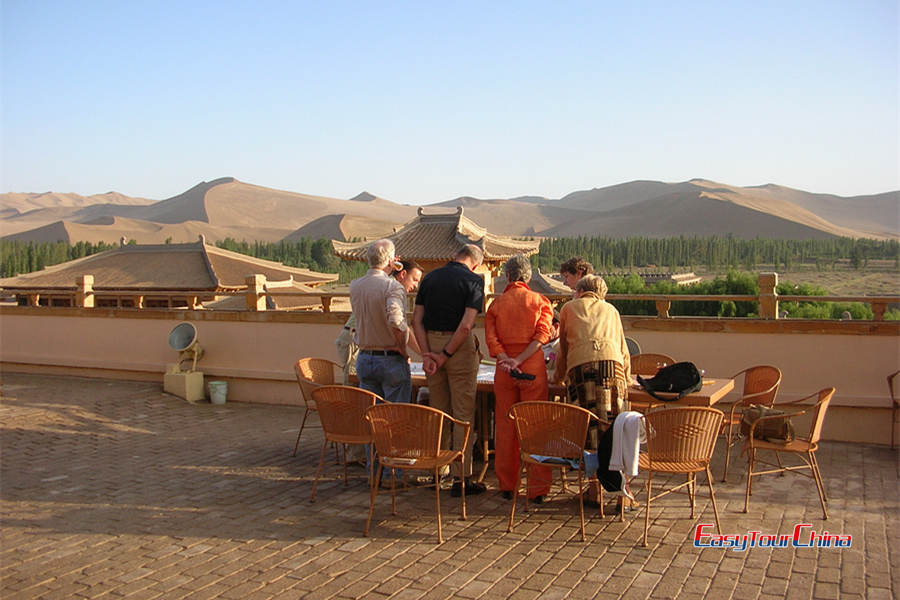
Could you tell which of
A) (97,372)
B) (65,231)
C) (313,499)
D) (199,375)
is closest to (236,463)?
(313,499)

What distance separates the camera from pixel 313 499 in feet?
18.5

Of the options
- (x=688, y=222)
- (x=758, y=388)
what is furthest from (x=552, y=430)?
(x=688, y=222)

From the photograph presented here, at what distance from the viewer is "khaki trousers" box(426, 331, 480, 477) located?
5.54 meters

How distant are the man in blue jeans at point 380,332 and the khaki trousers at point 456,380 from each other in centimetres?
26

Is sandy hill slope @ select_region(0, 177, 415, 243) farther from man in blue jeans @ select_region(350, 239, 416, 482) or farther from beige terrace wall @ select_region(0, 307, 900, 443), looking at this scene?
man in blue jeans @ select_region(350, 239, 416, 482)

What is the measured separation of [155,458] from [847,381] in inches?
259

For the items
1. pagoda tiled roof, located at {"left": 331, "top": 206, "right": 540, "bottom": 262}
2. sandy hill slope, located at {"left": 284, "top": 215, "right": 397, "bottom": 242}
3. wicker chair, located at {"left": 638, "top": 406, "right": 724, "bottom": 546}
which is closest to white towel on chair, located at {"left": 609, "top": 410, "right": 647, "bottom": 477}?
wicker chair, located at {"left": 638, "top": 406, "right": 724, "bottom": 546}

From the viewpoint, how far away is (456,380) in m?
5.56

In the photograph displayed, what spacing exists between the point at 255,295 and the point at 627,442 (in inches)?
271

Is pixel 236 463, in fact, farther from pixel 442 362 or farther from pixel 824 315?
pixel 824 315

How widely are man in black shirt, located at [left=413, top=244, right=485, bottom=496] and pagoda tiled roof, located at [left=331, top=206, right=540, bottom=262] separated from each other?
2061 cm

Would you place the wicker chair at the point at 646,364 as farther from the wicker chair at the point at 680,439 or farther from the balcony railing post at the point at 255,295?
the balcony railing post at the point at 255,295

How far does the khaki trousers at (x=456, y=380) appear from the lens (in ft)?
18.2

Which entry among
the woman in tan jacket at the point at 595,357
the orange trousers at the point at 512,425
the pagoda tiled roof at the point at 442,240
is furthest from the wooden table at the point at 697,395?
the pagoda tiled roof at the point at 442,240
